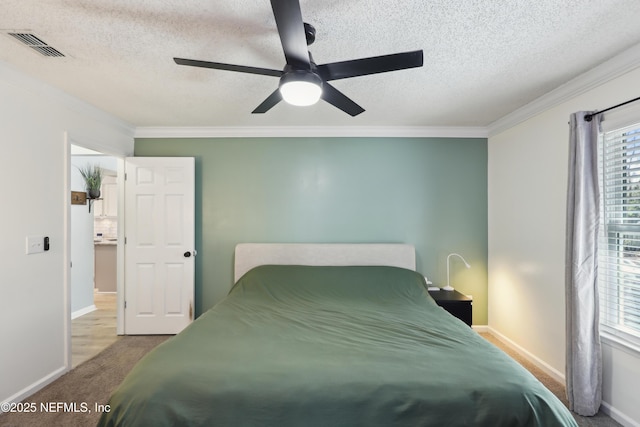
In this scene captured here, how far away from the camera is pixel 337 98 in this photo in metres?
1.83


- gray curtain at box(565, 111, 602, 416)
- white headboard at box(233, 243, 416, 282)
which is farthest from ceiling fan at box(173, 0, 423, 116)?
white headboard at box(233, 243, 416, 282)

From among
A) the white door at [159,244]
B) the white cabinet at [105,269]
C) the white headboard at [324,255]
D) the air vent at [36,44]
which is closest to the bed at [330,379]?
the white headboard at [324,255]

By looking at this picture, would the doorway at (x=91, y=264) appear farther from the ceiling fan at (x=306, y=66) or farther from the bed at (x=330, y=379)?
the ceiling fan at (x=306, y=66)

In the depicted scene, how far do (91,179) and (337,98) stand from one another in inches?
171

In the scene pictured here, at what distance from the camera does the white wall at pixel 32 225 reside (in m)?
2.15

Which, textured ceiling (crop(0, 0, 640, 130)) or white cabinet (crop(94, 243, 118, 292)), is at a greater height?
textured ceiling (crop(0, 0, 640, 130))

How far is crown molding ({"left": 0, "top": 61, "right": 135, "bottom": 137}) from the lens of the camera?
2.15 meters

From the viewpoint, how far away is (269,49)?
6.26ft

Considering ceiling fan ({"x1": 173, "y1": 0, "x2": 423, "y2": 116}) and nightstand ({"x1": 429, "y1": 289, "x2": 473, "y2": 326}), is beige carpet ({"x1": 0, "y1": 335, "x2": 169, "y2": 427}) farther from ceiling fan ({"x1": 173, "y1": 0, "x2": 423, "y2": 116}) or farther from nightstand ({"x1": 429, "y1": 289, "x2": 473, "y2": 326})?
nightstand ({"x1": 429, "y1": 289, "x2": 473, "y2": 326})

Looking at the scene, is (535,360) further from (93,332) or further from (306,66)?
(93,332)

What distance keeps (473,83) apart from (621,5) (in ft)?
Result: 3.05

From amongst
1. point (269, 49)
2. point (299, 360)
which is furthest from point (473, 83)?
point (299, 360)

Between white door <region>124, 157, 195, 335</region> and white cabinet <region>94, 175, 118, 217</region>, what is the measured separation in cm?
263

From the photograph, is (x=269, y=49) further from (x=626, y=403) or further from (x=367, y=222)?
(x=626, y=403)
